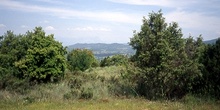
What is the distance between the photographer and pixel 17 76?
18.5 meters

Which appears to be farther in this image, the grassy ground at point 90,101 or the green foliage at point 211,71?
the green foliage at point 211,71

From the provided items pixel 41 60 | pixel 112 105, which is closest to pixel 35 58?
pixel 41 60

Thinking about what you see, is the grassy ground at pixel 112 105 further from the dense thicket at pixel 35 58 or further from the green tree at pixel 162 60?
the dense thicket at pixel 35 58

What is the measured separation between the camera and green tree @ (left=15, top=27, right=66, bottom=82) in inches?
715

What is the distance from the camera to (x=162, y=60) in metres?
13.3

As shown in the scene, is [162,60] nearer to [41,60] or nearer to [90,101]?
[90,101]

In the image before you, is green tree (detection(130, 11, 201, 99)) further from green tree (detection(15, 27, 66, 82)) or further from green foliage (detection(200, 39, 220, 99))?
green tree (detection(15, 27, 66, 82))

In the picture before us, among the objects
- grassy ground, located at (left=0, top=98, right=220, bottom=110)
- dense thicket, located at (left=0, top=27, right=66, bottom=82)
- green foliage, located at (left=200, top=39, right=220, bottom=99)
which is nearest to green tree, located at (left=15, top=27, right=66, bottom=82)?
dense thicket, located at (left=0, top=27, right=66, bottom=82)

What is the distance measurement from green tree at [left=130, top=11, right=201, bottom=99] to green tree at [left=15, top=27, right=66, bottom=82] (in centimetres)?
688

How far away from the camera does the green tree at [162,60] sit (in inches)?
520

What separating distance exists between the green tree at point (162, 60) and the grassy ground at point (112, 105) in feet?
3.71

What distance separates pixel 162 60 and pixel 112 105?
11.3 feet

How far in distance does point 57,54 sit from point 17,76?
3.20 meters

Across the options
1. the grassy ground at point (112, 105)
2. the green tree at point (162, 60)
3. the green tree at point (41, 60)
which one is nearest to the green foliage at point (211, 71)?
the green tree at point (162, 60)
